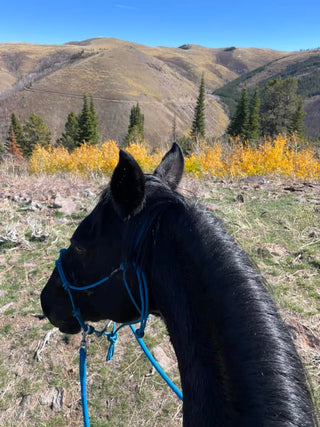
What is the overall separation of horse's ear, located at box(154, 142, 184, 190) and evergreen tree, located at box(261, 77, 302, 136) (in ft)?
129

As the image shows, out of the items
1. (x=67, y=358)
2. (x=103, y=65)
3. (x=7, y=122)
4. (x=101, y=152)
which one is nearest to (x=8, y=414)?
(x=67, y=358)

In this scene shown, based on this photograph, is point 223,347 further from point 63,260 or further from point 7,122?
point 7,122

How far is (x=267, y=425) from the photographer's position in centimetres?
89

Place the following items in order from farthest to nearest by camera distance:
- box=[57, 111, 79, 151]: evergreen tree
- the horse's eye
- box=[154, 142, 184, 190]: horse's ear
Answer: box=[57, 111, 79, 151]: evergreen tree, box=[154, 142, 184, 190]: horse's ear, the horse's eye

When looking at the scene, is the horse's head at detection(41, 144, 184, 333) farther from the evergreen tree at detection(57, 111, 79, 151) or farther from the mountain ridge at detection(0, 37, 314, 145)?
the mountain ridge at detection(0, 37, 314, 145)

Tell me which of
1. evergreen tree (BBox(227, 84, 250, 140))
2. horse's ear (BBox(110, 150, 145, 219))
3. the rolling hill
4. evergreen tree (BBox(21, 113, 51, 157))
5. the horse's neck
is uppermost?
the rolling hill

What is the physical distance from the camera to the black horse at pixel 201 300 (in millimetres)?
943

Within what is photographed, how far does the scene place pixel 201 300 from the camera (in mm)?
1109

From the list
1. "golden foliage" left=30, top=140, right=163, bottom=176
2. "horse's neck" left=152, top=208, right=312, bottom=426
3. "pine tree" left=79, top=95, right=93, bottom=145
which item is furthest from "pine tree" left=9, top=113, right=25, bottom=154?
"horse's neck" left=152, top=208, right=312, bottom=426

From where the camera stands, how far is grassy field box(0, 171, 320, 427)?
2.55m

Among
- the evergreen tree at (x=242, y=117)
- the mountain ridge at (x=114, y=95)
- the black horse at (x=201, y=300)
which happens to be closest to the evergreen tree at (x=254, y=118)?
the evergreen tree at (x=242, y=117)

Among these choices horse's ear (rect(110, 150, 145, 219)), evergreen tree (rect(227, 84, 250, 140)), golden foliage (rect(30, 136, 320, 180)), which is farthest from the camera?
evergreen tree (rect(227, 84, 250, 140))

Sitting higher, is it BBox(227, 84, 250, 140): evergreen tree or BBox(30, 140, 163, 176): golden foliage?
BBox(227, 84, 250, 140): evergreen tree

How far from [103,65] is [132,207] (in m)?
119
